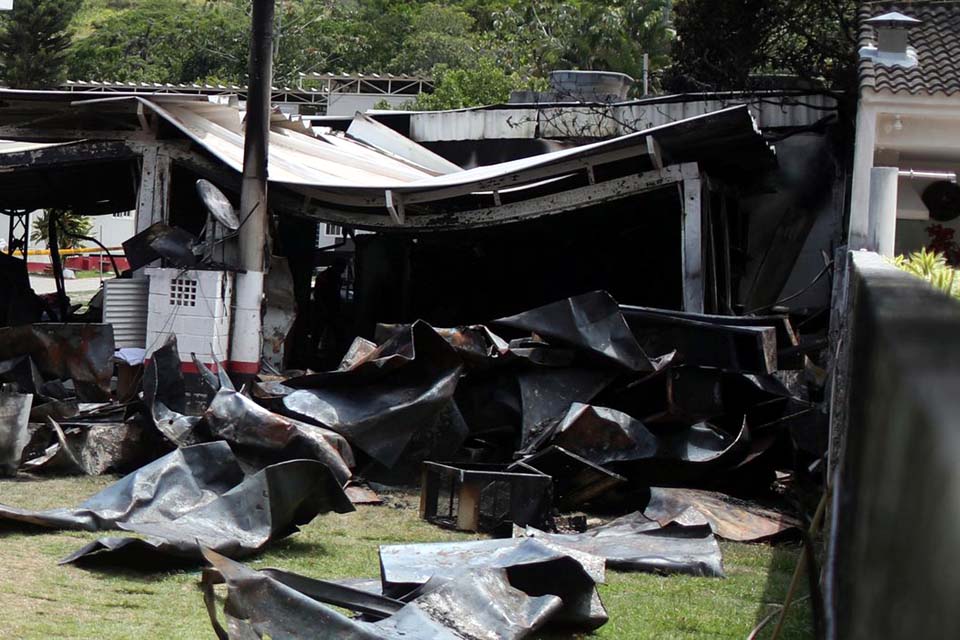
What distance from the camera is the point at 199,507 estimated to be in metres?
6.53

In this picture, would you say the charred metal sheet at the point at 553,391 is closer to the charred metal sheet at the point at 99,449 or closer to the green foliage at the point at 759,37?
the charred metal sheet at the point at 99,449

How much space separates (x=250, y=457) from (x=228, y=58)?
5967 cm

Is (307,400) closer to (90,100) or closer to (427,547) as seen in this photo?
(427,547)

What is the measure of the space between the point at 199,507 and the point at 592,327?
376 cm

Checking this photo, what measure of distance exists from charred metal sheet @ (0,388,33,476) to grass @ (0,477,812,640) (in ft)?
3.10

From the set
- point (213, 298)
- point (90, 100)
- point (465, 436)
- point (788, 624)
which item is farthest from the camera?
point (90, 100)

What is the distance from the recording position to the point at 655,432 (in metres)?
9.02

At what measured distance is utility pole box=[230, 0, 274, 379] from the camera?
11039 millimetres

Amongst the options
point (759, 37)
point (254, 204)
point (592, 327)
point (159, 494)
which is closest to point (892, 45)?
point (592, 327)

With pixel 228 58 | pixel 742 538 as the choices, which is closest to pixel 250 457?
pixel 742 538

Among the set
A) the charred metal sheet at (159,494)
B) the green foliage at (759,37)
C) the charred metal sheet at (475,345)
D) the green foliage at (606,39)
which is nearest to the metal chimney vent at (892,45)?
the charred metal sheet at (475,345)

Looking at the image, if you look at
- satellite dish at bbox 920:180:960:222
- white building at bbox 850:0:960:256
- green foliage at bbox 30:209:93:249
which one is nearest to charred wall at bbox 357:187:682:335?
white building at bbox 850:0:960:256

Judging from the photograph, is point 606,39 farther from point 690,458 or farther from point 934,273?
point 934,273

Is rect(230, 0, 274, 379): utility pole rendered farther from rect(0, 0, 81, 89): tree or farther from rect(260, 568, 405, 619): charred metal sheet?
rect(0, 0, 81, 89): tree
